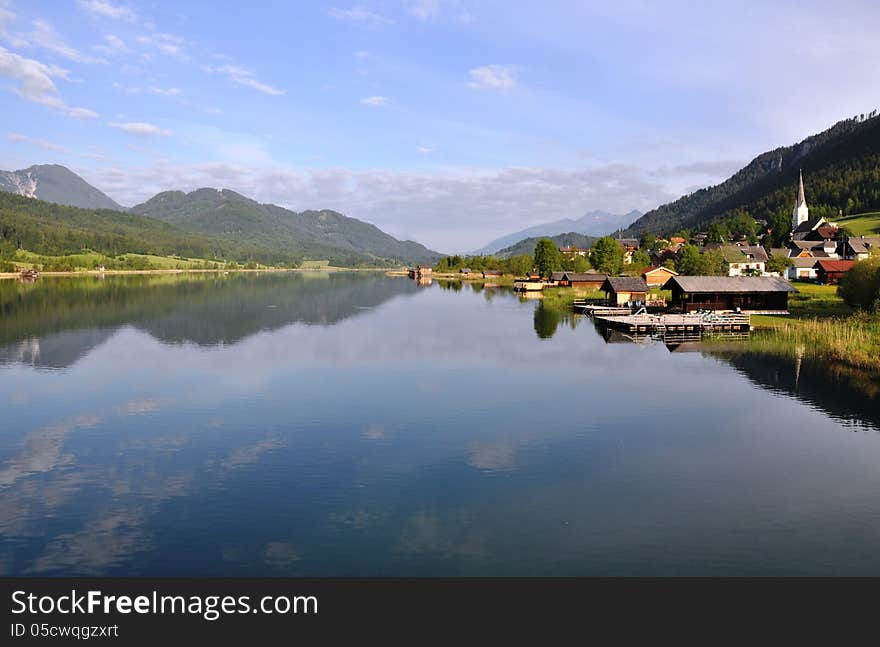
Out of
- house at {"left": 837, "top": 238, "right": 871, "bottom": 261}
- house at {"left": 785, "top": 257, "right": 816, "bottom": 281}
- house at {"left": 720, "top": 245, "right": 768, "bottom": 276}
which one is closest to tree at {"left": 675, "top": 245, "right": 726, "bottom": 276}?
house at {"left": 720, "top": 245, "right": 768, "bottom": 276}

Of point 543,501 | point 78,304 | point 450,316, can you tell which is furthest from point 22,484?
point 78,304

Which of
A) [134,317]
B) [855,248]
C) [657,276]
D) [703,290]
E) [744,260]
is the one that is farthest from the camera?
[744,260]

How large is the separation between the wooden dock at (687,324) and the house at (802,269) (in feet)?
212

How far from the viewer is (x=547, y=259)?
158 m

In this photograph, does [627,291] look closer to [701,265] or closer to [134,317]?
[701,265]

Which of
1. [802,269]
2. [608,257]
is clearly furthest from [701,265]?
Answer: [608,257]

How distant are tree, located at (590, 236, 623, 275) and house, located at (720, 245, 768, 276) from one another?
23.1 meters

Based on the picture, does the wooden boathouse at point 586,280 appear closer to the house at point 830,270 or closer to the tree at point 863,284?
the house at point 830,270

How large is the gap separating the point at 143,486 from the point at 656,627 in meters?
17.9

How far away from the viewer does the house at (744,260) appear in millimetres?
139750

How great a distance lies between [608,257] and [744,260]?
31.5m

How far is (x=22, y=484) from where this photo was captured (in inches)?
896

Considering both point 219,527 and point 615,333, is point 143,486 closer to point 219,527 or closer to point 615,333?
point 219,527

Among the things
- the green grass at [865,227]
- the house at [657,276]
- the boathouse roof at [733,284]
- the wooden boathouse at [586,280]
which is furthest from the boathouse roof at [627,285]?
the green grass at [865,227]
